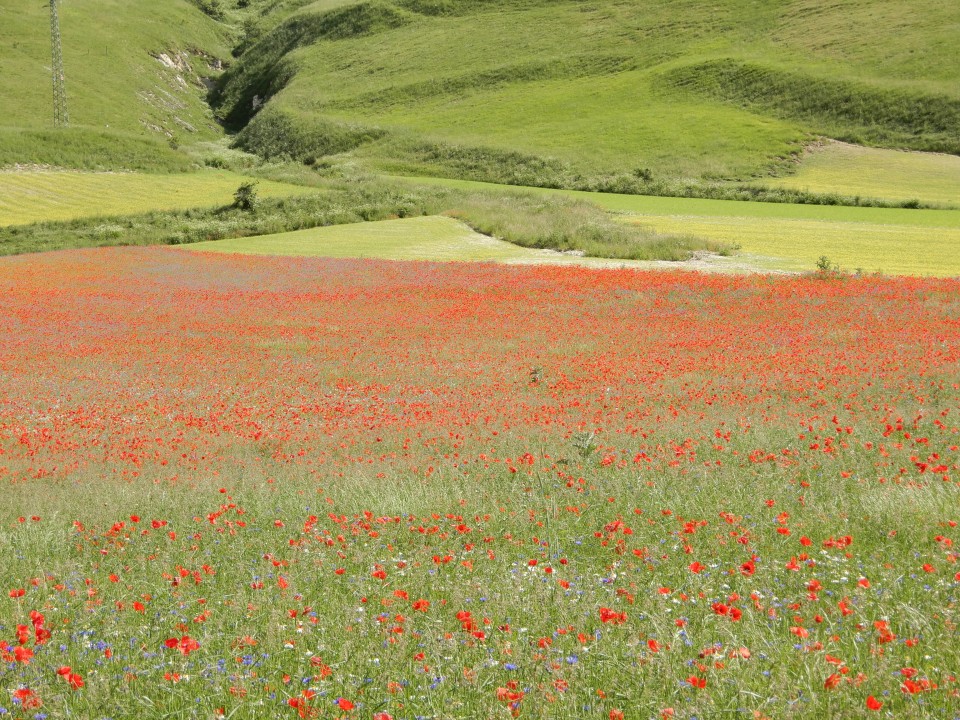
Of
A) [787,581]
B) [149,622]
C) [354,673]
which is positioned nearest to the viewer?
[354,673]

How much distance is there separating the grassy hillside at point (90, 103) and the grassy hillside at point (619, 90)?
60.4 feet

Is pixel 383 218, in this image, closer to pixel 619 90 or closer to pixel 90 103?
pixel 619 90

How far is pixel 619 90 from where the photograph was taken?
138625mm

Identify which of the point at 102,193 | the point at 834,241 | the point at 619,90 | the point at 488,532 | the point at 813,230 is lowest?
the point at 813,230

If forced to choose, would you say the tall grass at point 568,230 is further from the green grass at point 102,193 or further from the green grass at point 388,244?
the green grass at point 102,193

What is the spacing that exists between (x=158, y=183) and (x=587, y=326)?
77967 millimetres

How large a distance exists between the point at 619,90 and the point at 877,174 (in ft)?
184

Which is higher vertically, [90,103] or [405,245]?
[90,103]

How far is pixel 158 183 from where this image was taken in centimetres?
9306

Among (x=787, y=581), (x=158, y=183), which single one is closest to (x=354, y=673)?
(x=787, y=581)

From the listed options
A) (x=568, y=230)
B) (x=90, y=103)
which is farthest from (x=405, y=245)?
(x=90, y=103)

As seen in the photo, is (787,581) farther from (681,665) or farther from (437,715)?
(437,715)

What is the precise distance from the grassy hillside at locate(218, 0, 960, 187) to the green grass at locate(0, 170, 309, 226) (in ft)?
112

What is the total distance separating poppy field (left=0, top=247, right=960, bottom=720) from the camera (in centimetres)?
430
